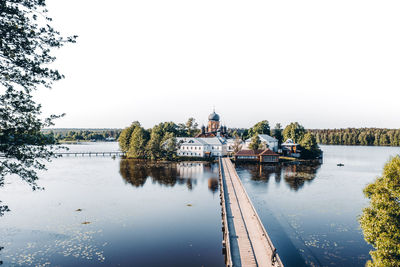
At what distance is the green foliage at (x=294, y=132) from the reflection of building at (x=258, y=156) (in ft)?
89.3

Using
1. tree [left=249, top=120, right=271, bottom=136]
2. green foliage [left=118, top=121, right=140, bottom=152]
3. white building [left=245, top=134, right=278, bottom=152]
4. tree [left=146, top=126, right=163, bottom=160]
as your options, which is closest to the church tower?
tree [left=249, top=120, right=271, bottom=136]

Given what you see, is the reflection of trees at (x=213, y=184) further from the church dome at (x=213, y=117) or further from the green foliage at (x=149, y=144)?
the church dome at (x=213, y=117)

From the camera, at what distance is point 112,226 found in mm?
24641

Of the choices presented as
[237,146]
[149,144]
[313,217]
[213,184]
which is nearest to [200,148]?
[237,146]

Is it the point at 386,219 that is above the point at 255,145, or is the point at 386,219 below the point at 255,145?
below

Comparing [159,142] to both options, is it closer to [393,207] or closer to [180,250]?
[180,250]

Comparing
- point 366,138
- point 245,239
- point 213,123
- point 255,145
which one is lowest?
point 245,239

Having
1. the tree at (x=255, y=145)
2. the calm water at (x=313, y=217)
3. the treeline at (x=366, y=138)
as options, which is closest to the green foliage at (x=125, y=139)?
the tree at (x=255, y=145)

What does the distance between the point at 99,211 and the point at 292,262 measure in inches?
866

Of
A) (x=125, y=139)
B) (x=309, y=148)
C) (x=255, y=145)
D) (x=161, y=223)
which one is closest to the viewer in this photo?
(x=161, y=223)

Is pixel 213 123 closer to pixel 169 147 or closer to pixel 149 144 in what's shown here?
pixel 169 147

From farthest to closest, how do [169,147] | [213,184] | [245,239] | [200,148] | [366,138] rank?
[366,138], [200,148], [169,147], [213,184], [245,239]

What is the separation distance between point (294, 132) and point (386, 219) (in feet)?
295

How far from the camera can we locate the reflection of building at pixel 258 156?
73625mm
